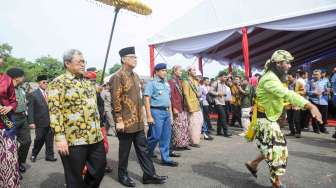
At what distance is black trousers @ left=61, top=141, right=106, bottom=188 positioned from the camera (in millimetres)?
3117

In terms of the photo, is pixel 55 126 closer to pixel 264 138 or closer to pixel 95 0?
pixel 264 138

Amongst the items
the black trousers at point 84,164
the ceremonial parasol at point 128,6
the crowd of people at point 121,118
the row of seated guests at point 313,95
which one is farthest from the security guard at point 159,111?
the ceremonial parasol at point 128,6

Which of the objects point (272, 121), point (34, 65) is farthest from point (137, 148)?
point (34, 65)

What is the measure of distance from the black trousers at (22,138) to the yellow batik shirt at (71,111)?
295 centimetres

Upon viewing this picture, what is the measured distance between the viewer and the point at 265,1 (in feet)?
34.7

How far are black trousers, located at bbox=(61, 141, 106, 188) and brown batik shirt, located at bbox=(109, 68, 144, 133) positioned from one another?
948mm

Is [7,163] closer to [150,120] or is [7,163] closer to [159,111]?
[150,120]

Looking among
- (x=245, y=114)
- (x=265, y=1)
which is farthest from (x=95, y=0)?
(x=245, y=114)

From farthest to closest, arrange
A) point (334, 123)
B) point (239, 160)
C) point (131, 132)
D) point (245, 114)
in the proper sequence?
point (334, 123) → point (245, 114) → point (239, 160) → point (131, 132)

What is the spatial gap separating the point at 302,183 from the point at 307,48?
1545cm

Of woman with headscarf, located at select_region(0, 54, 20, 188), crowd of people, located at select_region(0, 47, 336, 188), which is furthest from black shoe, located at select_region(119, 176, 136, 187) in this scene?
woman with headscarf, located at select_region(0, 54, 20, 188)

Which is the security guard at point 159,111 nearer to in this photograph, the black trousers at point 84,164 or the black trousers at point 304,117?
the black trousers at point 84,164

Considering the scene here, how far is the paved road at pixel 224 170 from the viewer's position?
4441mm

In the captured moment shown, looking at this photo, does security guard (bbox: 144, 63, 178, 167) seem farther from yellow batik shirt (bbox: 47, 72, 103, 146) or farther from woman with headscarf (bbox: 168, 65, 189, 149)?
yellow batik shirt (bbox: 47, 72, 103, 146)
